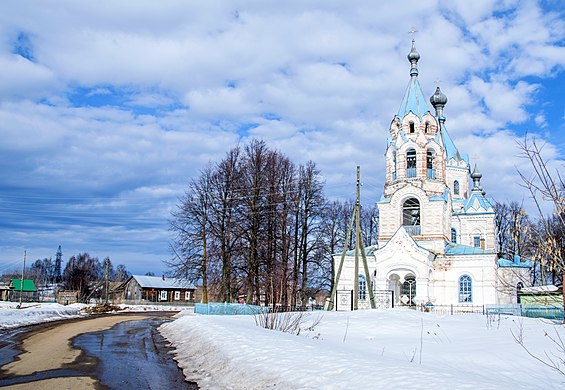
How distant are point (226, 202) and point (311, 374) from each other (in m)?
27.3

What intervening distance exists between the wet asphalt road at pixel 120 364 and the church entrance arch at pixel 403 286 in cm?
2235

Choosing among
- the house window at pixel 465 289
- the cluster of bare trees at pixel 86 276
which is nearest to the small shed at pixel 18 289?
the cluster of bare trees at pixel 86 276

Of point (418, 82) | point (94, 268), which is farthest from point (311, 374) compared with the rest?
point (94, 268)

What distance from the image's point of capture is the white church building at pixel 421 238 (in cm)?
3481

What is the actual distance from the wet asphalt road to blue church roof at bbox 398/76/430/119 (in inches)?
1132

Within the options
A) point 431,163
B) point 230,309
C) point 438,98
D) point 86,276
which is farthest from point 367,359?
point 86,276

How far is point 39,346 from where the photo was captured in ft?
44.0

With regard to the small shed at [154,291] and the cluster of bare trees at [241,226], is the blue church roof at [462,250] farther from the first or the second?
the small shed at [154,291]

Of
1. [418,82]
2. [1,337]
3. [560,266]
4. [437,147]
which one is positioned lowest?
[1,337]

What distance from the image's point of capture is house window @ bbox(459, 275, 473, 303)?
35.2 m

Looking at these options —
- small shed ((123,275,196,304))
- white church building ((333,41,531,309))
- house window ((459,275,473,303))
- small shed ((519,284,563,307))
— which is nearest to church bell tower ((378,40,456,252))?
white church building ((333,41,531,309))

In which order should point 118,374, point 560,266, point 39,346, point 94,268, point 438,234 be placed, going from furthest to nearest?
point 94,268, point 438,234, point 39,346, point 118,374, point 560,266

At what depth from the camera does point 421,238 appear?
36938mm

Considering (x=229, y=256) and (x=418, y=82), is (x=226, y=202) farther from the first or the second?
(x=418, y=82)
